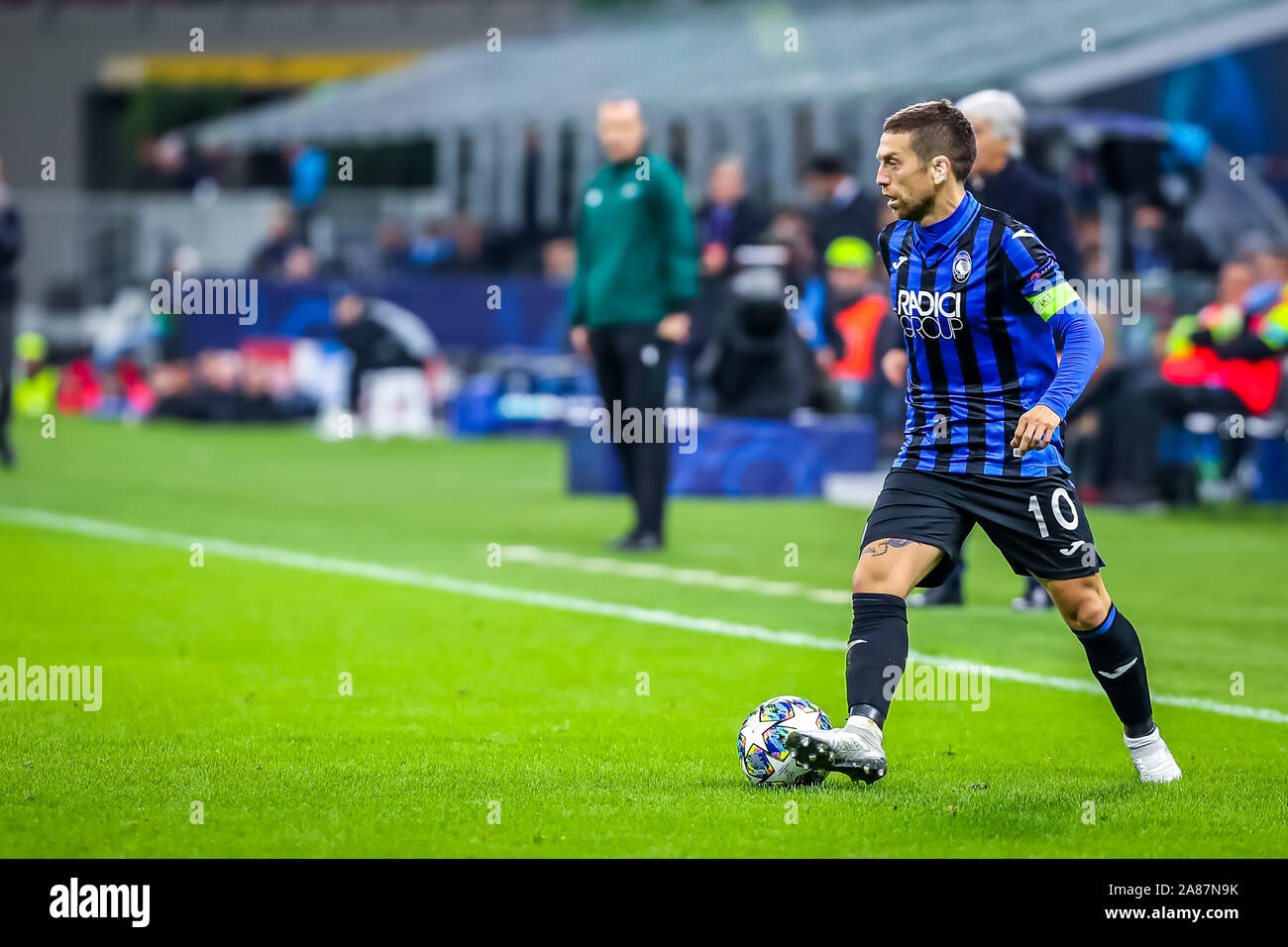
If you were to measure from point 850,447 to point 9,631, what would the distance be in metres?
8.14

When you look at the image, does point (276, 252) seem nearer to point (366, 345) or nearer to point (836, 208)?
point (366, 345)

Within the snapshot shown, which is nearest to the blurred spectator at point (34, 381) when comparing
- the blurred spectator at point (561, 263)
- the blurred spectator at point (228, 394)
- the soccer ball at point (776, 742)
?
the blurred spectator at point (228, 394)

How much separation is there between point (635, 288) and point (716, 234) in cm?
660

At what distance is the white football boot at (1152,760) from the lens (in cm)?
564

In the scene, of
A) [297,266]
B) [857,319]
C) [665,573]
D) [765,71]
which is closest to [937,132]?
[665,573]

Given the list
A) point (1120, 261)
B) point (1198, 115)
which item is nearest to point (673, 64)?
point (1198, 115)

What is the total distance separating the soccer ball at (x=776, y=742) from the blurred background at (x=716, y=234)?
3.56 meters

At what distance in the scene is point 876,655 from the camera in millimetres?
5406

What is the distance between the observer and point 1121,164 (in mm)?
18797

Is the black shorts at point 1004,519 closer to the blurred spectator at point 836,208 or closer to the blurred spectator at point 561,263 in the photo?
the blurred spectator at point 836,208

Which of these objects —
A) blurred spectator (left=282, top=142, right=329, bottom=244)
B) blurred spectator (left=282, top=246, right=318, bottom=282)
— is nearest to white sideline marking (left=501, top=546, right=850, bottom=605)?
blurred spectator (left=282, top=246, right=318, bottom=282)

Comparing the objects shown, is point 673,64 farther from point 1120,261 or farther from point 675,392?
point 675,392
